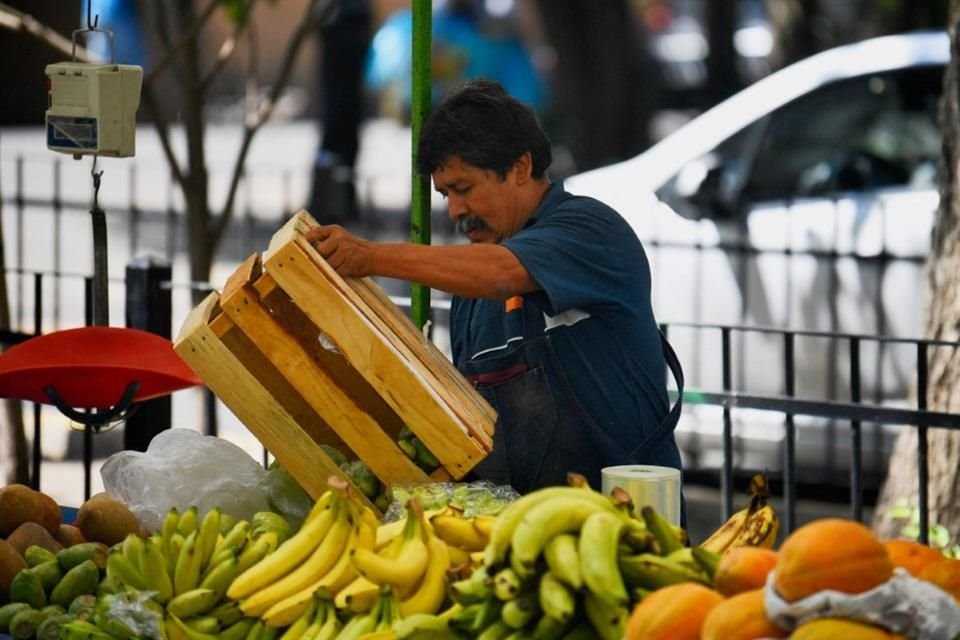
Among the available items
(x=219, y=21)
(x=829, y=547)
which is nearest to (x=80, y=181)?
(x=219, y=21)

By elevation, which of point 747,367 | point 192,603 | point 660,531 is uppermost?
point 660,531

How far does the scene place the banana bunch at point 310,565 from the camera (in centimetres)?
321

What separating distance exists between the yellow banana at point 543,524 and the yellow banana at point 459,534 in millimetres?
362

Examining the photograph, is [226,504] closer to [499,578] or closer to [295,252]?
[295,252]

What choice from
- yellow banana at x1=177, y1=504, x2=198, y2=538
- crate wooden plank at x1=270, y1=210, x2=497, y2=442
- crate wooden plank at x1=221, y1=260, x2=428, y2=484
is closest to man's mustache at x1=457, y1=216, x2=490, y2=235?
crate wooden plank at x1=270, y1=210, x2=497, y2=442

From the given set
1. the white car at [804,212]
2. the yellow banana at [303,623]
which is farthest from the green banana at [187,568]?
the white car at [804,212]

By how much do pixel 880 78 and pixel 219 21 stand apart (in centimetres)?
2332

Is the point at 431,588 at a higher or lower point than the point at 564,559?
lower

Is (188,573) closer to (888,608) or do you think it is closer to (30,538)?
(30,538)

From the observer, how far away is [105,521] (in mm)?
3904

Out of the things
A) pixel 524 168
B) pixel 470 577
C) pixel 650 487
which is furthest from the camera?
pixel 524 168

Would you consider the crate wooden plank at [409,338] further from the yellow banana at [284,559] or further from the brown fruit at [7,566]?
the brown fruit at [7,566]

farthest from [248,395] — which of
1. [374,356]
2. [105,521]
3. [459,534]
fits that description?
[459,534]

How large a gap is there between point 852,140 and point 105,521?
20.2ft
